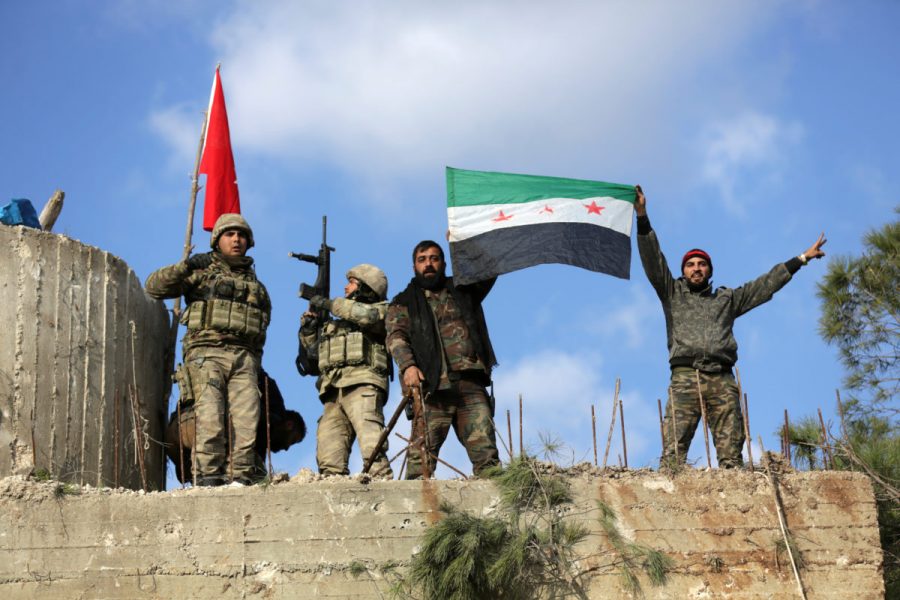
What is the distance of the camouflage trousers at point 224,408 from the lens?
822 centimetres

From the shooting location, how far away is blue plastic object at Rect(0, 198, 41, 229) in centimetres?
852

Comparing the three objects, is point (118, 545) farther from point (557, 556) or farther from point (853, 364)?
point (853, 364)

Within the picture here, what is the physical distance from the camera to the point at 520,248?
8984 millimetres

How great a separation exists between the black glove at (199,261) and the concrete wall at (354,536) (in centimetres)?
161

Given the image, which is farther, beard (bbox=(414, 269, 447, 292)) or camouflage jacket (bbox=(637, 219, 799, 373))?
beard (bbox=(414, 269, 447, 292))

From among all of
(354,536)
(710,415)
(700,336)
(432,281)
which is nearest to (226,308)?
(432,281)

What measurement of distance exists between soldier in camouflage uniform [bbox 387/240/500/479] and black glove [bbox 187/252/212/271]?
1237mm

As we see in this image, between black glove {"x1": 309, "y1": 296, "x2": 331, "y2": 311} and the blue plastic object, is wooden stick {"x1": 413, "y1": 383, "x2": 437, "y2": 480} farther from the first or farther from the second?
the blue plastic object

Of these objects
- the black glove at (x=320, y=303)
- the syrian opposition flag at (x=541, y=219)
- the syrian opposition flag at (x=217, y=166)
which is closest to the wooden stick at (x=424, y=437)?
the syrian opposition flag at (x=541, y=219)

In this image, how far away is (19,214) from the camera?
8586 mm

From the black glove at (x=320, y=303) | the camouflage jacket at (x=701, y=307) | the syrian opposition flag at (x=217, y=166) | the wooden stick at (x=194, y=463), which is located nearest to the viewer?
the wooden stick at (x=194, y=463)

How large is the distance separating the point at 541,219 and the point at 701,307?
1.25 metres

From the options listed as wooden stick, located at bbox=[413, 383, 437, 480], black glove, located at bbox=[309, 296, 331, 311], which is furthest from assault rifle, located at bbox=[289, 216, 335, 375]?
wooden stick, located at bbox=[413, 383, 437, 480]

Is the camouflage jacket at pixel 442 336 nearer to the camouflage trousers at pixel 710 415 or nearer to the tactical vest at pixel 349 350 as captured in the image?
the tactical vest at pixel 349 350
